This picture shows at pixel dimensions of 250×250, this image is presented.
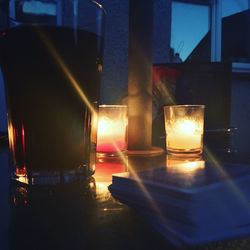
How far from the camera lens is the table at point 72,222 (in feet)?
0.88

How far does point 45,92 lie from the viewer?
45cm

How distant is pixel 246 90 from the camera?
8.23 feet

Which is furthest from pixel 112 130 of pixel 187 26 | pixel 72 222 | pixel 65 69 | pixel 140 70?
pixel 187 26

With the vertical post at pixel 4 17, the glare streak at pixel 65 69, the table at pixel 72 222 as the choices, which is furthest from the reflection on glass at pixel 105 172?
the vertical post at pixel 4 17

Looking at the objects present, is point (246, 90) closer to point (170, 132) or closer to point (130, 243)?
point (170, 132)

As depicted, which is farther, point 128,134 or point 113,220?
point 128,134

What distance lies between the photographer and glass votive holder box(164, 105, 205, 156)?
0.80m

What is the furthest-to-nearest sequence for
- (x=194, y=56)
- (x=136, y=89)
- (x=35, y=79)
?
1. (x=194, y=56)
2. (x=136, y=89)
3. (x=35, y=79)

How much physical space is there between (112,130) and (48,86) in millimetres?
378

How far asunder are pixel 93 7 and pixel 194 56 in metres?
2.07

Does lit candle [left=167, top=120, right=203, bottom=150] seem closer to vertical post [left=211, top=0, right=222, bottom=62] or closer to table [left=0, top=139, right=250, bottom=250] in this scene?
table [left=0, top=139, right=250, bottom=250]

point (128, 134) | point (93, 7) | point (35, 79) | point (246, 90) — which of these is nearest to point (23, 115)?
point (35, 79)

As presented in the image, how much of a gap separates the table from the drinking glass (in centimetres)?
3

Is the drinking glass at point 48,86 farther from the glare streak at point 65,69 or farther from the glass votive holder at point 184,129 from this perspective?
the glass votive holder at point 184,129
